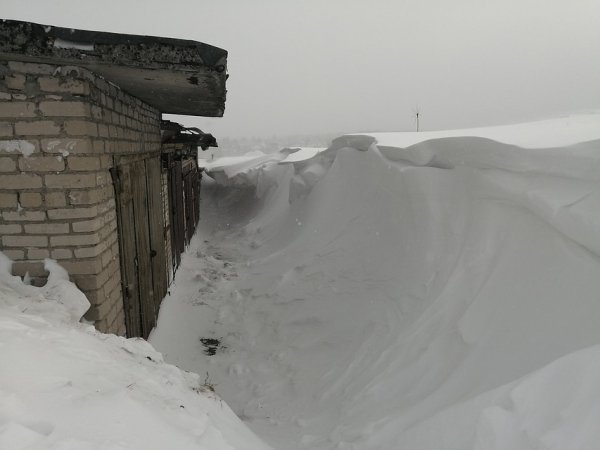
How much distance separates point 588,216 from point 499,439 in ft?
5.84

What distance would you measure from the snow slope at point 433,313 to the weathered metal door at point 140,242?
0.62 m

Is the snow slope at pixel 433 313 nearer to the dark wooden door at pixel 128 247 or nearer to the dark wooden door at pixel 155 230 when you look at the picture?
the dark wooden door at pixel 155 230

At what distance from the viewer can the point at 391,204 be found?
6.46 m

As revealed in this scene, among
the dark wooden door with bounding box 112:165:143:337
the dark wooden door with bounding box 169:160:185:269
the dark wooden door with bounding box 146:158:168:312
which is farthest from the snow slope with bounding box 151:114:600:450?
the dark wooden door with bounding box 112:165:143:337

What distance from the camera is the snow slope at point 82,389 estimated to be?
1.44 metres

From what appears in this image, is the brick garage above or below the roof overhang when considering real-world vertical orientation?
below

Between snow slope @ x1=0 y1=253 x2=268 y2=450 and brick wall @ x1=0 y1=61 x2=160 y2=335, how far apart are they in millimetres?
138

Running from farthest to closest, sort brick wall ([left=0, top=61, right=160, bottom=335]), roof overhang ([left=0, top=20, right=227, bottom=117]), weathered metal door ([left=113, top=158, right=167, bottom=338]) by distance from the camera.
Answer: weathered metal door ([left=113, top=158, right=167, bottom=338]) → brick wall ([left=0, top=61, right=160, bottom=335]) → roof overhang ([left=0, top=20, right=227, bottom=117])

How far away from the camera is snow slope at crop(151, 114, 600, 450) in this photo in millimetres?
2613

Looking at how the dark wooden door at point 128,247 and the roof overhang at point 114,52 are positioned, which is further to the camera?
the dark wooden door at point 128,247

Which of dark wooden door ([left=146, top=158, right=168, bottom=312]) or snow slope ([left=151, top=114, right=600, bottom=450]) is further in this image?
dark wooden door ([left=146, top=158, right=168, bottom=312])

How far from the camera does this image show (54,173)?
2.79 meters

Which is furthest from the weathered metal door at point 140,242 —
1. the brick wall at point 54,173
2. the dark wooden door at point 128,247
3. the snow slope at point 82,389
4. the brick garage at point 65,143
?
the snow slope at point 82,389

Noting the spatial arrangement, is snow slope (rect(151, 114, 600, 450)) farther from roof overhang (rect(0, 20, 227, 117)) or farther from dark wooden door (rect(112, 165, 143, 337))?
roof overhang (rect(0, 20, 227, 117))
